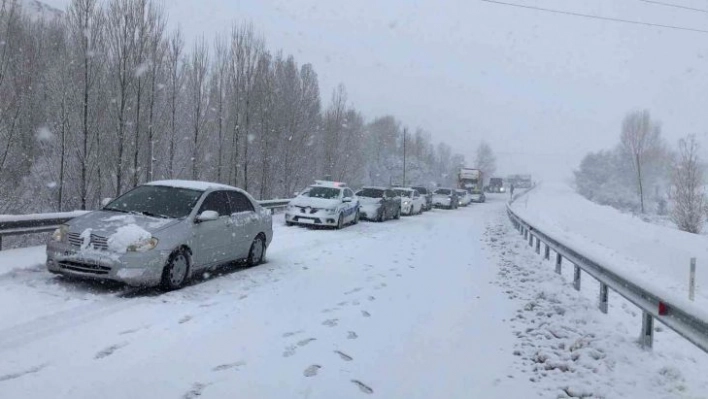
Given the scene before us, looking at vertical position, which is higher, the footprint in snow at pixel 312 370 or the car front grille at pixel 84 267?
the car front grille at pixel 84 267

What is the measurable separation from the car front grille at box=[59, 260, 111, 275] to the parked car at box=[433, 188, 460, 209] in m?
33.8

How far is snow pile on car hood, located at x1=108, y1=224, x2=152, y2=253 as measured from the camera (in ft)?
22.3

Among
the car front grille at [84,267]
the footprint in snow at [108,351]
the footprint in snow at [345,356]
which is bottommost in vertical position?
the footprint in snow at [345,356]

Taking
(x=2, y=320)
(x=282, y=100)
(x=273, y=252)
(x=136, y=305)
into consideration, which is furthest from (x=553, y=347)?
(x=282, y=100)

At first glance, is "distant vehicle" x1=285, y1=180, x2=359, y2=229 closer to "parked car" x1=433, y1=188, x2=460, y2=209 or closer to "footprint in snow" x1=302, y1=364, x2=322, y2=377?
"footprint in snow" x1=302, y1=364, x2=322, y2=377

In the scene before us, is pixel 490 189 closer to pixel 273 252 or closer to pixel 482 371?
pixel 273 252

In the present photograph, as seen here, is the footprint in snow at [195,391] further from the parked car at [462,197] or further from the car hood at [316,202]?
the parked car at [462,197]

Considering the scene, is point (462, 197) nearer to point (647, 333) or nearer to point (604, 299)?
point (604, 299)

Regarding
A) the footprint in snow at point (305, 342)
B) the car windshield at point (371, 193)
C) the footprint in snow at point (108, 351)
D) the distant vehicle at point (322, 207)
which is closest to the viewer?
the footprint in snow at point (108, 351)

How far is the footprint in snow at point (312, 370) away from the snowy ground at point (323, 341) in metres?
0.02

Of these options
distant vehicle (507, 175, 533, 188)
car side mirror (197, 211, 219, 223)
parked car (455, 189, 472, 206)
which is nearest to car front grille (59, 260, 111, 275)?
car side mirror (197, 211, 219, 223)

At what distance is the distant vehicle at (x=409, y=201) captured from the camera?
2847 cm

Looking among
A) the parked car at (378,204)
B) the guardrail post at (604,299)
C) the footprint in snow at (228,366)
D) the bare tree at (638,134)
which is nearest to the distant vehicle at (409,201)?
the parked car at (378,204)

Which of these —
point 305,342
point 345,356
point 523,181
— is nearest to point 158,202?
point 305,342
